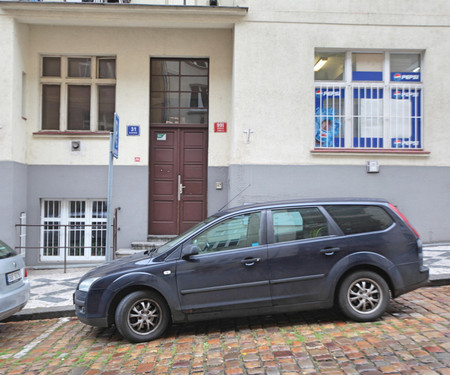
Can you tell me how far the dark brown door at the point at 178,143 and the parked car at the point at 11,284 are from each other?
5.17 meters

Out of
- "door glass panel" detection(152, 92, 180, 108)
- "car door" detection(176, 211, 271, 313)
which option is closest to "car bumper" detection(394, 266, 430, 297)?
"car door" detection(176, 211, 271, 313)

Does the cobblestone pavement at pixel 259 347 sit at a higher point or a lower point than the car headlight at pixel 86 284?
lower

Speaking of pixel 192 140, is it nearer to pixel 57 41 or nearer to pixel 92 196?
pixel 92 196

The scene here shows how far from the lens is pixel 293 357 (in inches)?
171

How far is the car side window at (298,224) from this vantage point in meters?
5.32

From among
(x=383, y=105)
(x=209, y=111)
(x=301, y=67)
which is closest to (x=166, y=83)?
(x=209, y=111)

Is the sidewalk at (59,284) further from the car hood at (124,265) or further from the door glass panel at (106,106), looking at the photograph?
the door glass panel at (106,106)

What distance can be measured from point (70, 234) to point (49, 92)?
3.79m

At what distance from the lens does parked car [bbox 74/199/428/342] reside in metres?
5.06

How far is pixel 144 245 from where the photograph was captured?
1030 cm

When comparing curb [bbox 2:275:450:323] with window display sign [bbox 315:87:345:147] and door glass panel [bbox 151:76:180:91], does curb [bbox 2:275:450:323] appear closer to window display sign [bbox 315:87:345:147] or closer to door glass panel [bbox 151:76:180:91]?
door glass panel [bbox 151:76:180:91]

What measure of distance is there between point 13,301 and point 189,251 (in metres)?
2.43

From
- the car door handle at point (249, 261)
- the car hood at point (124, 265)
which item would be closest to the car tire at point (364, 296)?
the car door handle at point (249, 261)

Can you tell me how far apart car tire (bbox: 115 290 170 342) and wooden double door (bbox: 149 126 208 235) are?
5.83m
